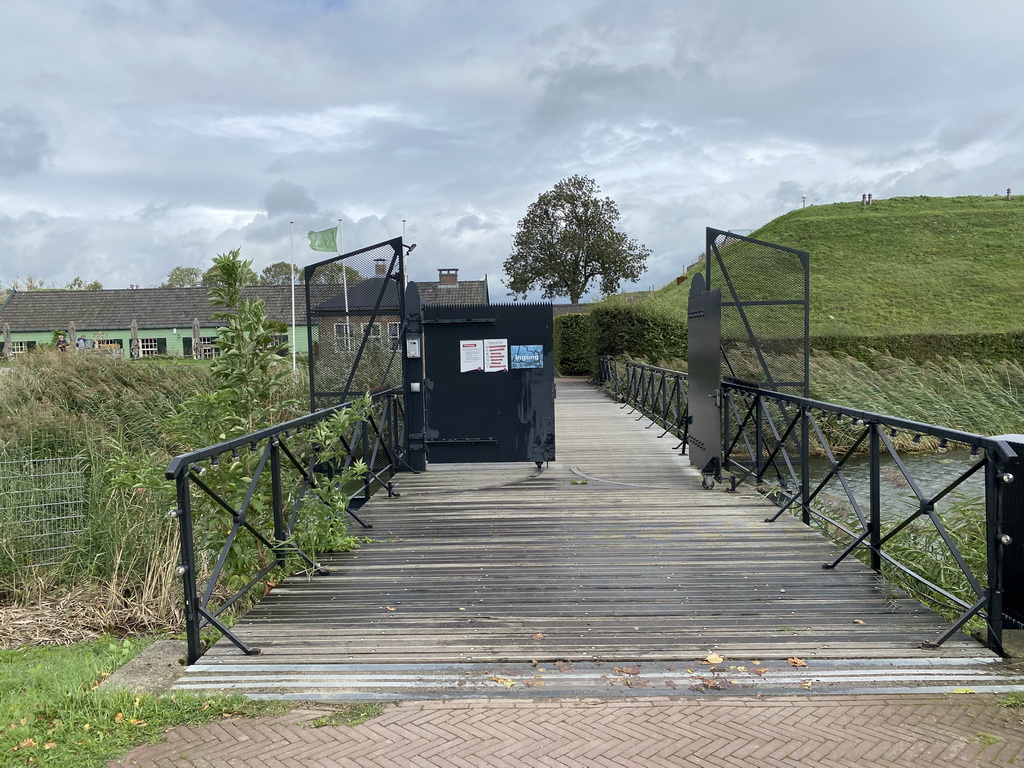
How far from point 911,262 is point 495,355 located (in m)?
37.5

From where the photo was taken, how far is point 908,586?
5004 millimetres

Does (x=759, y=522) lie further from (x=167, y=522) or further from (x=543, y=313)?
(x=167, y=522)

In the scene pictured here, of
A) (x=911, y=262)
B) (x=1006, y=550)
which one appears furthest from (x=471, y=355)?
(x=911, y=262)

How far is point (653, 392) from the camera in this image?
14.8 meters

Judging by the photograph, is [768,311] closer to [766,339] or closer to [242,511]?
[766,339]

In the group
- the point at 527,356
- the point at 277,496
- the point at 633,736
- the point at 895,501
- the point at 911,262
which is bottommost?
the point at 895,501

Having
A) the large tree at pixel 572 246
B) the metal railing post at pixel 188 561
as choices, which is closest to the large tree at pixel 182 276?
the large tree at pixel 572 246

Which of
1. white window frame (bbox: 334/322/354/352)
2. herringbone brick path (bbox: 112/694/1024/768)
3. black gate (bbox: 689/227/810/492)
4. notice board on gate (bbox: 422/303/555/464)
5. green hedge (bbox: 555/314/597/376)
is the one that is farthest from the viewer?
green hedge (bbox: 555/314/597/376)

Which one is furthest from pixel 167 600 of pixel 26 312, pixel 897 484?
pixel 26 312

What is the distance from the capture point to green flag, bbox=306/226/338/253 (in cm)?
1138

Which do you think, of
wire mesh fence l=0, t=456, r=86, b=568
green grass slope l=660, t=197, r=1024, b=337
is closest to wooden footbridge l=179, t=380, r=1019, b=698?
wire mesh fence l=0, t=456, r=86, b=568

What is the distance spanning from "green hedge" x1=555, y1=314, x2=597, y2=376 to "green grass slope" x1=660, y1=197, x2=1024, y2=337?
8.29m

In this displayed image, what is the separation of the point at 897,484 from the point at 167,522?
762 centimetres

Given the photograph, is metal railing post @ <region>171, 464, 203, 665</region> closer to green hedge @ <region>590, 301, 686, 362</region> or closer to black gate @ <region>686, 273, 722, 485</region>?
black gate @ <region>686, 273, 722, 485</region>
